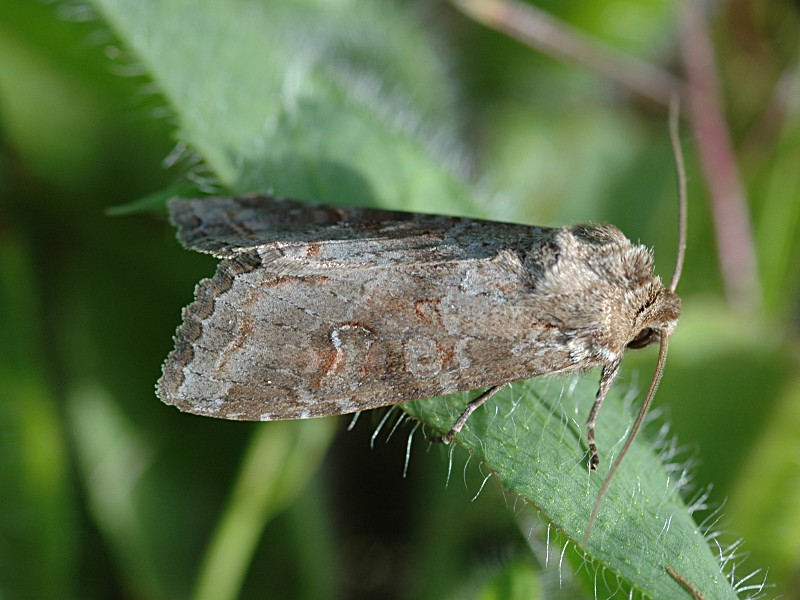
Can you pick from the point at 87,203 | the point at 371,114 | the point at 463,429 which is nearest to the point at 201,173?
the point at 371,114

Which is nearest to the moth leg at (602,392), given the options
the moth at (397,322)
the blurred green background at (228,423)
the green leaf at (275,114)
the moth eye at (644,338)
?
the moth at (397,322)

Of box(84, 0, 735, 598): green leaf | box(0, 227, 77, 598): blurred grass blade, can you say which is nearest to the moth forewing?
box(84, 0, 735, 598): green leaf

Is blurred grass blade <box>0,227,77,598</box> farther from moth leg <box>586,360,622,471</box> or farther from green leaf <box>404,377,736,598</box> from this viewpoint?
moth leg <box>586,360,622,471</box>

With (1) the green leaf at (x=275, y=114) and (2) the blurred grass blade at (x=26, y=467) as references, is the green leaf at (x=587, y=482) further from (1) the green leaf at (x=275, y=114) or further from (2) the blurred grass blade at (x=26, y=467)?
(2) the blurred grass blade at (x=26, y=467)

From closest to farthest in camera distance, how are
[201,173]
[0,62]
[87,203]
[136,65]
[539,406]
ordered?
[539,406], [136,65], [201,173], [0,62], [87,203]

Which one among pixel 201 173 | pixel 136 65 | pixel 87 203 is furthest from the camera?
pixel 87 203

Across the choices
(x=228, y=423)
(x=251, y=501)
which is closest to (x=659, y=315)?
(x=251, y=501)

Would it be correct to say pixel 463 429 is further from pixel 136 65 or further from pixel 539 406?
pixel 136 65
